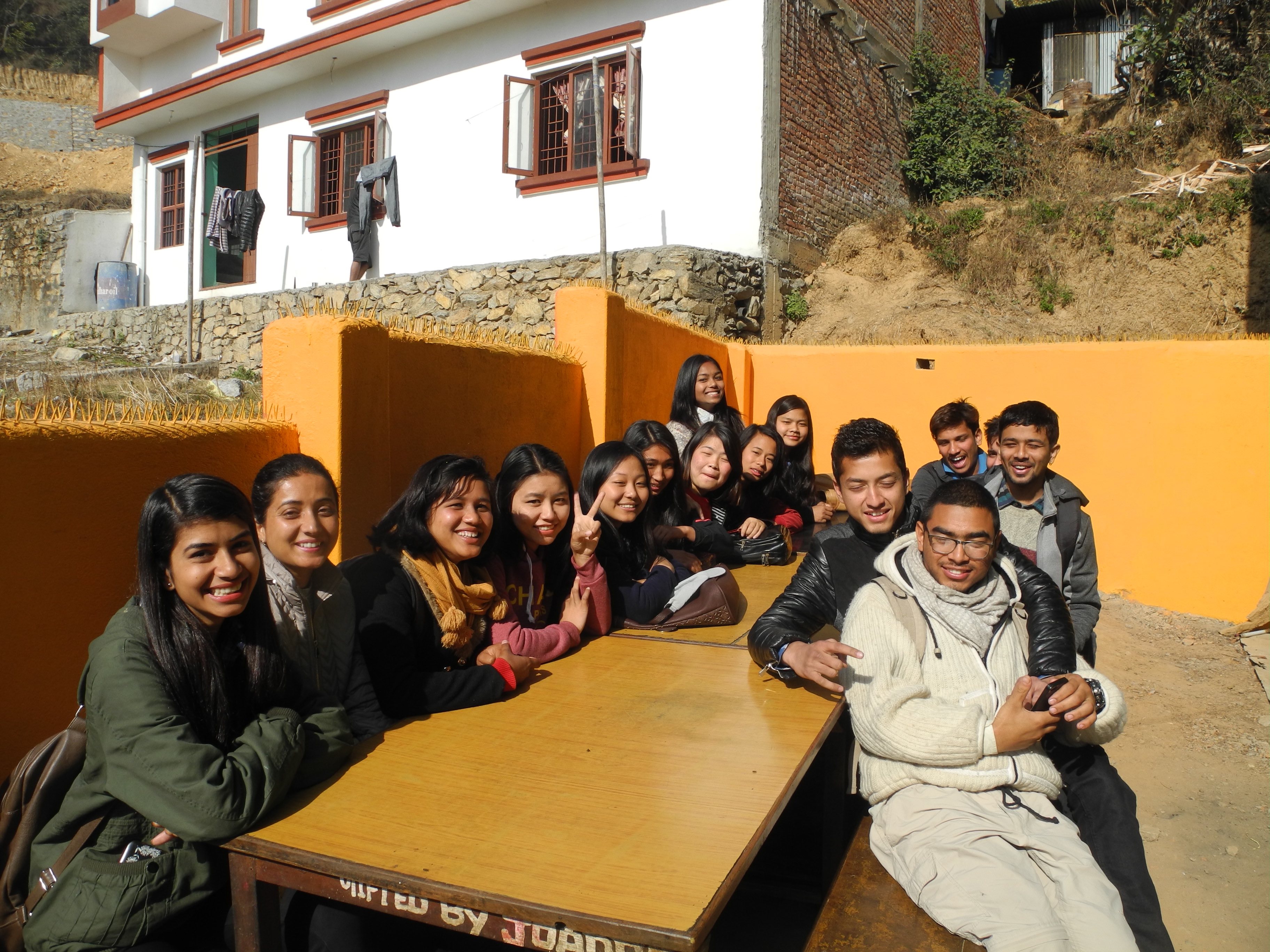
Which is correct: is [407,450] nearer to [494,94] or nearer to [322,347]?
[322,347]

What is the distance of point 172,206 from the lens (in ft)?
45.3

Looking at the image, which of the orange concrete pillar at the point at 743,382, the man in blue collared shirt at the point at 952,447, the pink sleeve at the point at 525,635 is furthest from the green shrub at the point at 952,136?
the pink sleeve at the point at 525,635

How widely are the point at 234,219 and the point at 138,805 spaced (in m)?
12.3

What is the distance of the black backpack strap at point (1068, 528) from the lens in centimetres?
340

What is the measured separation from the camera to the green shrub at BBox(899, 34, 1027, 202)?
480 inches

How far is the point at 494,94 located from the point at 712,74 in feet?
9.35

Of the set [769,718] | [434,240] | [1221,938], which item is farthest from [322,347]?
[434,240]

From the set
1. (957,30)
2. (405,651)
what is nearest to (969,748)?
(405,651)

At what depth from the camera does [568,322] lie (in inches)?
212

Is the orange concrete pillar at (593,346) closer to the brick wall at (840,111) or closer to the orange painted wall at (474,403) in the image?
the orange painted wall at (474,403)

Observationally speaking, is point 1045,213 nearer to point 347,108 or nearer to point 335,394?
point 347,108

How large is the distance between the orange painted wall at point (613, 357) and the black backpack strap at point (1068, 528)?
2561mm

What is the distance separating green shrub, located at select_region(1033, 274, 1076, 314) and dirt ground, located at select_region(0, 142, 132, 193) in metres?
22.8

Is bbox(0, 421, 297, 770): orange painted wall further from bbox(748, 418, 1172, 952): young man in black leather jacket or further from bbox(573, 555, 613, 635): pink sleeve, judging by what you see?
bbox(748, 418, 1172, 952): young man in black leather jacket
